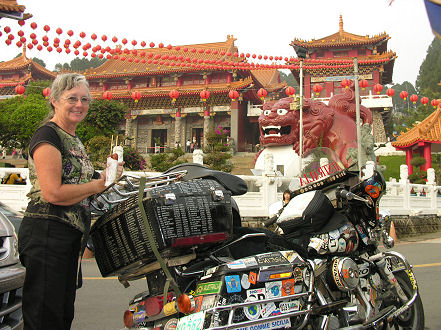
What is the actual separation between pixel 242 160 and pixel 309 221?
81.2ft

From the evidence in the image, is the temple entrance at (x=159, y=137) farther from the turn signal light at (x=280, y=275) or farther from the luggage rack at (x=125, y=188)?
the turn signal light at (x=280, y=275)

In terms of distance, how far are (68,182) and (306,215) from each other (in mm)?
1380

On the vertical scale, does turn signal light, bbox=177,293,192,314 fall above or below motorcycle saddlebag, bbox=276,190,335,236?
below

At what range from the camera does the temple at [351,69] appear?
3119 centimetres

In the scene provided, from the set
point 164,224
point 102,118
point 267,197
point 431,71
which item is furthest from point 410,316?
point 431,71

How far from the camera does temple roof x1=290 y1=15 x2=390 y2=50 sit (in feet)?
104

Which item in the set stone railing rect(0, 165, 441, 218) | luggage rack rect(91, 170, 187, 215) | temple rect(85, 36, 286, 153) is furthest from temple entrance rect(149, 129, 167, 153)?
luggage rack rect(91, 170, 187, 215)

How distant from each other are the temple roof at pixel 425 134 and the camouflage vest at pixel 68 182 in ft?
77.6

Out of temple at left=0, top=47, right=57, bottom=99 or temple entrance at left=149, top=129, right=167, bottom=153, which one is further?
temple at left=0, top=47, right=57, bottom=99

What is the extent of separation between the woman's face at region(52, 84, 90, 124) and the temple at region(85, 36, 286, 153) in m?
27.1

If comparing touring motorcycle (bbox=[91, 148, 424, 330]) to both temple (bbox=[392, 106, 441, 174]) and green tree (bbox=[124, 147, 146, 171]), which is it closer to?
green tree (bbox=[124, 147, 146, 171])

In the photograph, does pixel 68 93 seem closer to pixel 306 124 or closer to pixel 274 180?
pixel 274 180

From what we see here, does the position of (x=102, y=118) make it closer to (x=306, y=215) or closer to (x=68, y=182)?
(x=306, y=215)

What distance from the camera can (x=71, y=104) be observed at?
1.95m
